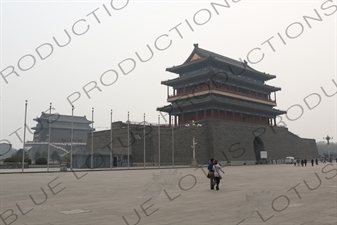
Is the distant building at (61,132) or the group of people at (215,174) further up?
the distant building at (61,132)

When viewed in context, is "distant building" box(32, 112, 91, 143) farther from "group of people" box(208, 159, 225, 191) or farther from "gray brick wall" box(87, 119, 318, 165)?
"group of people" box(208, 159, 225, 191)

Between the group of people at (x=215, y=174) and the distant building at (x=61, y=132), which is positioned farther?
the distant building at (x=61, y=132)

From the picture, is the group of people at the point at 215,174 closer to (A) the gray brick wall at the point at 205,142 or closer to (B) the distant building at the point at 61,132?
(A) the gray brick wall at the point at 205,142

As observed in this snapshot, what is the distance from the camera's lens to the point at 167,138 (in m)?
49.3

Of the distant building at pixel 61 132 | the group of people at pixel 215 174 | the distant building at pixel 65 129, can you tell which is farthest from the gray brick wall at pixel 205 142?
the distant building at pixel 65 129

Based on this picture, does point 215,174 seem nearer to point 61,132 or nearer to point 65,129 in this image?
point 61,132

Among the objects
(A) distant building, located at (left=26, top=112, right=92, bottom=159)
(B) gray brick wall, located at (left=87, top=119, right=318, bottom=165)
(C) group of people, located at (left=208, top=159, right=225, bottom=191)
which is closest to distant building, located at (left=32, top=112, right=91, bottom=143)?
(A) distant building, located at (left=26, top=112, right=92, bottom=159)

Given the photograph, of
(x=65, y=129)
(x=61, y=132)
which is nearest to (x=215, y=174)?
(x=61, y=132)

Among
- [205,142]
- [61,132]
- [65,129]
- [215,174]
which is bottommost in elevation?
[215,174]

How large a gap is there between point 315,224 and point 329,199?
13.4 feet

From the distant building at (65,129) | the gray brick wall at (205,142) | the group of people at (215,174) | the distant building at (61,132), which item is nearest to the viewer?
the group of people at (215,174)

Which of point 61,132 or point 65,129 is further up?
point 65,129

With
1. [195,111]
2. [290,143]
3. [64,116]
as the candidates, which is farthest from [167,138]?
[64,116]

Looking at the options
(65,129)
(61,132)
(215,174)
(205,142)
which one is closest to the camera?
(215,174)
